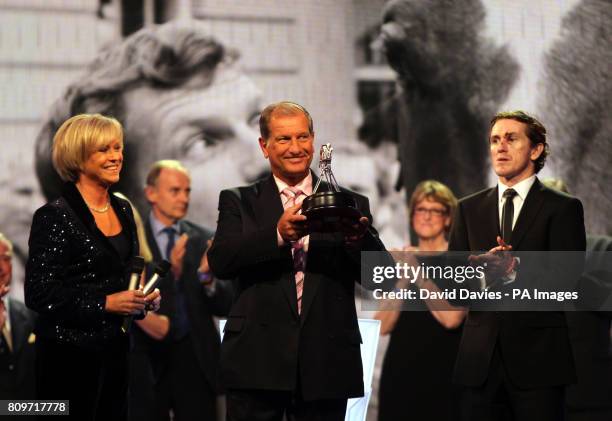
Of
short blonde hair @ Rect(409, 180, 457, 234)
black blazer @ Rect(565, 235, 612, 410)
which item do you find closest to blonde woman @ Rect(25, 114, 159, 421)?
short blonde hair @ Rect(409, 180, 457, 234)

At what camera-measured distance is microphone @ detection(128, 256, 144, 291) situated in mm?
3055

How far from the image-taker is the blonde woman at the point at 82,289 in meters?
2.95

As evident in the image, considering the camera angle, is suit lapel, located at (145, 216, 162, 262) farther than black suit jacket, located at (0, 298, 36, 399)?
Yes

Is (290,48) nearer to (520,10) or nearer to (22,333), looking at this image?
(520,10)

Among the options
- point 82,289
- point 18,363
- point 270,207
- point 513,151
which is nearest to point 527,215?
point 513,151

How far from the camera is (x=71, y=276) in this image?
3023mm

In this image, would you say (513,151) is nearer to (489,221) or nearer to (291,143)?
(489,221)

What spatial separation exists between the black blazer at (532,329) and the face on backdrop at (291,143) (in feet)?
2.72

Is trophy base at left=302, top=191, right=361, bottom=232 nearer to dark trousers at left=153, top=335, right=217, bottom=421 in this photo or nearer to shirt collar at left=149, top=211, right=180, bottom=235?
dark trousers at left=153, top=335, right=217, bottom=421

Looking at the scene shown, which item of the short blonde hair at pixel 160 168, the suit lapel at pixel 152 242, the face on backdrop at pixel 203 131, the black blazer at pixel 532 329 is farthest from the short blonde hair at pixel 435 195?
the black blazer at pixel 532 329

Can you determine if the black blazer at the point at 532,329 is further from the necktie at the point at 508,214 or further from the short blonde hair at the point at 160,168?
the short blonde hair at the point at 160,168

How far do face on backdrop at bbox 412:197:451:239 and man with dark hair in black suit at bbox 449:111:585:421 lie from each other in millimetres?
1445

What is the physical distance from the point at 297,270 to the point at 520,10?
3058mm

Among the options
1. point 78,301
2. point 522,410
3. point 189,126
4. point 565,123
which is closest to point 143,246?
point 78,301
